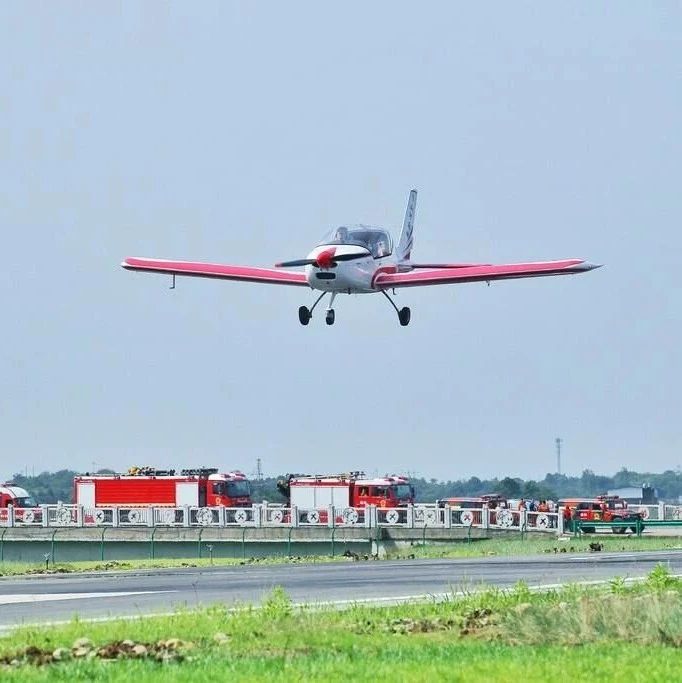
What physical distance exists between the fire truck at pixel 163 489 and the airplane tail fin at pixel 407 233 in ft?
70.7

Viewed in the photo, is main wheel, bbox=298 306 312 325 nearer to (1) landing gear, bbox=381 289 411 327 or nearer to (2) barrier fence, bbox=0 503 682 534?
(1) landing gear, bbox=381 289 411 327

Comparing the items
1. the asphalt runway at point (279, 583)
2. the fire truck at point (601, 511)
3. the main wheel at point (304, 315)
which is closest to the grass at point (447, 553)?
the asphalt runway at point (279, 583)

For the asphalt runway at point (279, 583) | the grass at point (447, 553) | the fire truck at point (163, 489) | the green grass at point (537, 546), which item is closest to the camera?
the asphalt runway at point (279, 583)

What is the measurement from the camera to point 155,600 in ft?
86.2

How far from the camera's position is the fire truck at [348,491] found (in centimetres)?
8300

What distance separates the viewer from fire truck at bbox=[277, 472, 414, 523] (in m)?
→ 83.0

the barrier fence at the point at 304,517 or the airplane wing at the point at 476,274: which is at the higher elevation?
the airplane wing at the point at 476,274

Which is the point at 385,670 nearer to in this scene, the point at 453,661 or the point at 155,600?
the point at 453,661

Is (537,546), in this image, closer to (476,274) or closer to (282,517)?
(476,274)

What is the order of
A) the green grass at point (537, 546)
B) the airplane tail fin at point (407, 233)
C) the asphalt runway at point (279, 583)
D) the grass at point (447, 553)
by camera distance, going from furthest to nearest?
the airplane tail fin at point (407, 233) < the green grass at point (537, 546) < the grass at point (447, 553) < the asphalt runway at point (279, 583)

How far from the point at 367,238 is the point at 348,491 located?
1204 inches

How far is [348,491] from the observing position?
84625 millimetres

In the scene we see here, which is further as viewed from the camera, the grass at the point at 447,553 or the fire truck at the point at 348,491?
the fire truck at the point at 348,491

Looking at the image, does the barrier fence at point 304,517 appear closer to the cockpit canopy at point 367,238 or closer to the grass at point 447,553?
the grass at point 447,553
